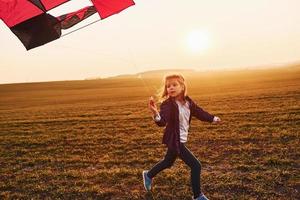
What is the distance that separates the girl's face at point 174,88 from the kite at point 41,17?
252cm

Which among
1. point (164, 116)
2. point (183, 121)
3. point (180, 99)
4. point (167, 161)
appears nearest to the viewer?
point (164, 116)

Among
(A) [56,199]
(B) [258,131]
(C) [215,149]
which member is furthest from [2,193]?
(B) [258,131]

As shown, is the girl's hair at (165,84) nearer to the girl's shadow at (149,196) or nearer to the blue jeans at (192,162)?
the blue jeans at (192,162)

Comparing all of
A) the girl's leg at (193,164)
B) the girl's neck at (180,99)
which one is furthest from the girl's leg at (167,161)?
the girl's neck at (180,99)

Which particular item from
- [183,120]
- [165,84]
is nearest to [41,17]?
[165,84]

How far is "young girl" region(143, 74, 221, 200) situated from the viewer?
20.4ft

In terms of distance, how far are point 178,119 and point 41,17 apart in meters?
3.34

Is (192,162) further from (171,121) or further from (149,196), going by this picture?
(149,196)

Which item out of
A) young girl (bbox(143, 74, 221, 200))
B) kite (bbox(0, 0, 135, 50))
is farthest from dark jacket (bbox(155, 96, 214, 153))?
kite (bbox(0, 0, 135, 50))

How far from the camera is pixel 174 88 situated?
20.5 feet

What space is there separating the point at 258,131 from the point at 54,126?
9.99 metres

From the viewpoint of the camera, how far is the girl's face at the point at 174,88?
6.25 meters

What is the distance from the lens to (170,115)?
6.22m

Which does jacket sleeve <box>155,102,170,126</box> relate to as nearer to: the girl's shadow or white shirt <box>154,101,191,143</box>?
white shirt <box>154,101,191,143</box>
